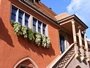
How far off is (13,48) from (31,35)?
2.05m

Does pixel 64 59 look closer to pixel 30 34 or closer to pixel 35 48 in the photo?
pixel 35 48

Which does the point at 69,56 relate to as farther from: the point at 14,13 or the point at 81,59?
the point at 14,13

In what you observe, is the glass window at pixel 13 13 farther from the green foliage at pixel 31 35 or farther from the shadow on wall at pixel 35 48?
the shadow on wall at pixel 35 48

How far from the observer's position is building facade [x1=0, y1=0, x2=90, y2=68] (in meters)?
14.4

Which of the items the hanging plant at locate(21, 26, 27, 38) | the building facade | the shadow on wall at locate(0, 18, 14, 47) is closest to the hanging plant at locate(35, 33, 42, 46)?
the building facade

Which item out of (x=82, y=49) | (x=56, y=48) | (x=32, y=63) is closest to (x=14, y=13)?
(x=32, y=63)

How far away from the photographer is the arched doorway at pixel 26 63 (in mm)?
14533

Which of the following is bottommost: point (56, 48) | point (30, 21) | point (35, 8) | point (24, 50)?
point (24, 50)

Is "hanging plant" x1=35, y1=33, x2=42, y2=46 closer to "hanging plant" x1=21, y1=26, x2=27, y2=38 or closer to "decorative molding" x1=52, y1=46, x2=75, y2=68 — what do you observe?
"hanging plant" x1=21, y1=26, x2=27, y2=38

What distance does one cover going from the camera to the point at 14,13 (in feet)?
52.1

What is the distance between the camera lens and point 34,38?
16391 mm

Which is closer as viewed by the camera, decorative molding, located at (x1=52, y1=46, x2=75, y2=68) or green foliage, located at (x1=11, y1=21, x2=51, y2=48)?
green foliage, located at (x1=11, y1=21, x2=51, y2=48)

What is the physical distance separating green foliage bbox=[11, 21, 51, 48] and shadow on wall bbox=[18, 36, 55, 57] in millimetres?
247

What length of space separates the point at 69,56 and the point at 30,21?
442 cm
